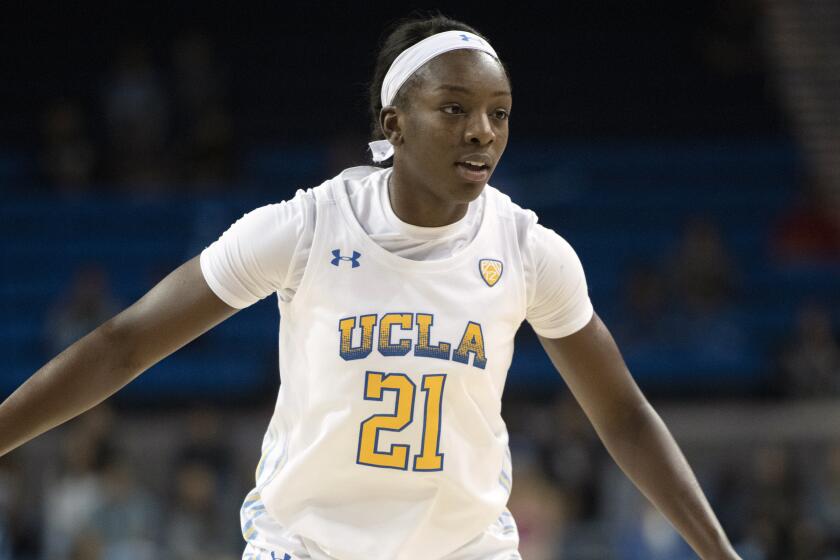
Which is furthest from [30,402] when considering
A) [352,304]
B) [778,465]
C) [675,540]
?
[778,465]

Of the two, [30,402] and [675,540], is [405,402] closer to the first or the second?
[30,402]

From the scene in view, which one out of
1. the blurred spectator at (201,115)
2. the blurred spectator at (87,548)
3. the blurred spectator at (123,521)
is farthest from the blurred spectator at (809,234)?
the blurred spectator at (87,548)

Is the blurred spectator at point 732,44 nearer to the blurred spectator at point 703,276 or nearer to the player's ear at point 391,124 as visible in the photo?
the blurred spectator at point 703,276

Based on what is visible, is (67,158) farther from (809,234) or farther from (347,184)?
(347,184)

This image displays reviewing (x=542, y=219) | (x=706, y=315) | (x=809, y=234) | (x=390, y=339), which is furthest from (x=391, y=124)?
(x=809, y=234)

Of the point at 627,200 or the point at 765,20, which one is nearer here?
the point at 627,200

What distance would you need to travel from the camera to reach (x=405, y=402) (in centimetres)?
331

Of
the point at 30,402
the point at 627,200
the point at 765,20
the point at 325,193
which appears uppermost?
the point at 325,193

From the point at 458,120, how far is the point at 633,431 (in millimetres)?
992

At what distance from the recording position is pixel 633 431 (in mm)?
3643

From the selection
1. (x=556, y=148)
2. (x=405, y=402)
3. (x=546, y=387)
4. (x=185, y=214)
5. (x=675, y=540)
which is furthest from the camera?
(x=556, y=148)

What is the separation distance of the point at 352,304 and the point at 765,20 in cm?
1140

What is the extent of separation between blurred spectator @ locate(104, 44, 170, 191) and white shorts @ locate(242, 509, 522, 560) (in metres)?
9.40

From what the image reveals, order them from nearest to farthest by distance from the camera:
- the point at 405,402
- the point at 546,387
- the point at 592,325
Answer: the point at 405,402
the point at 592,325
the point at 546,387
